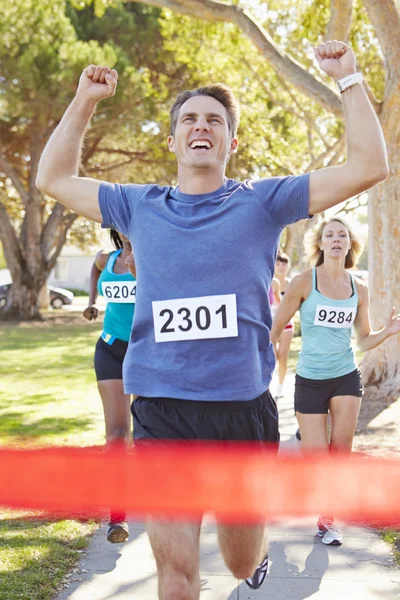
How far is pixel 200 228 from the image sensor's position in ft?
9.27

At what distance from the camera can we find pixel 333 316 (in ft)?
17.7

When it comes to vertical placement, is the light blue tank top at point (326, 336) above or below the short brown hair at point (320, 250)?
below

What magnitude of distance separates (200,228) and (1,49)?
2220cm

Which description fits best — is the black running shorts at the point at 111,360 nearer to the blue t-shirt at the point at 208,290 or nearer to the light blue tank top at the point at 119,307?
the light blue tank top at the point at 119,307

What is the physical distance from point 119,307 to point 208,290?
272 centimetres

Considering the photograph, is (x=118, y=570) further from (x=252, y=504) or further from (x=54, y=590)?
(x=252, y=504)

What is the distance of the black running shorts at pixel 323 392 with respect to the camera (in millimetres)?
5211

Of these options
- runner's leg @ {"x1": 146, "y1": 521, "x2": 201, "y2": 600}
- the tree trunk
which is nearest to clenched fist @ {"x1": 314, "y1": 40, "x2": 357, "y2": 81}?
runner's leg @ {"x1": 146, "y1": 521, "x2": 201, "y2": 600}

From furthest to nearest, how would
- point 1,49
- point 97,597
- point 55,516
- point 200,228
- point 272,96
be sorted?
1. point 1,49
2. point 272,96
3. point 55,516
4. point 97,597
5. point 200,228

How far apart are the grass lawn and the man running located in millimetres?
1695

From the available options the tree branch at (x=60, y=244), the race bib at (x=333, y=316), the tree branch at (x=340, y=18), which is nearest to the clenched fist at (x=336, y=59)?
the race bib at (x=333, y=316)

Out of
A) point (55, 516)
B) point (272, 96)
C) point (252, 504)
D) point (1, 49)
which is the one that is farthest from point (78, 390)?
point (1, 49)

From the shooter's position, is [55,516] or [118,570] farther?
[55,516]

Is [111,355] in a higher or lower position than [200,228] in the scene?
lower
